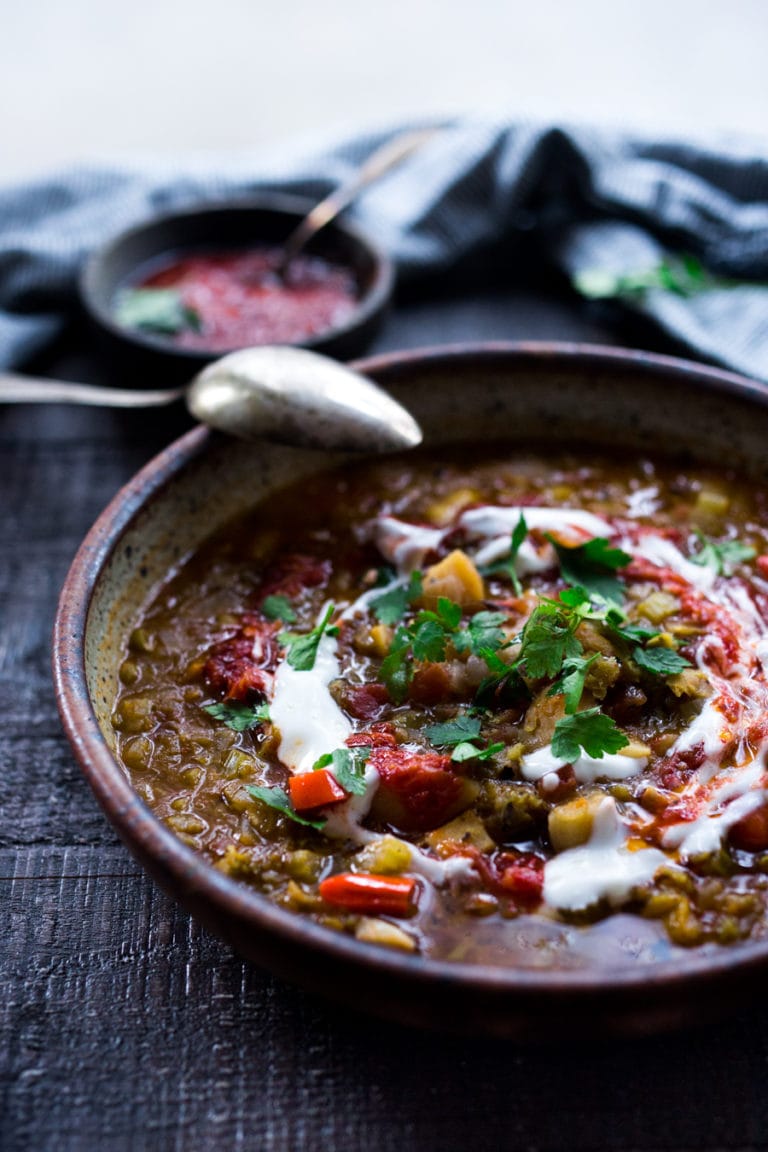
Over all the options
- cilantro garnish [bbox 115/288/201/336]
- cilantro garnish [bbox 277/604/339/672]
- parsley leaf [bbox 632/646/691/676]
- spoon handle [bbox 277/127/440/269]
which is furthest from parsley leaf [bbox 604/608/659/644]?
spoon handle [bbox 277/127/440/269]

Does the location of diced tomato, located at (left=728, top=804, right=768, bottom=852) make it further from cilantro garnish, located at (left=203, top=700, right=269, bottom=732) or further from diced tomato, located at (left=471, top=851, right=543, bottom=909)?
cilantro garnish, located at (left=203, top=700, right=269, bottom=732)

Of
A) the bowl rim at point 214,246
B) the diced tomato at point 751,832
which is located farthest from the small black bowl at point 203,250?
the diced tomato at point 751,832

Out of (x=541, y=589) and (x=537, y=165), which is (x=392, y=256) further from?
(x=541, y=589)

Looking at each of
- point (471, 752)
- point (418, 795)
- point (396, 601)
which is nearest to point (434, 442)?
point (396, 601)

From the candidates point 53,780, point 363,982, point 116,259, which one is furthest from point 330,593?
point 116,259

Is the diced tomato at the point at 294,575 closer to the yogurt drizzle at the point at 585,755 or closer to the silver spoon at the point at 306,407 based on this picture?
the yogurt drizzle at the point at 585,755

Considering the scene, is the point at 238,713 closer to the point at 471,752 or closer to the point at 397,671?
the point at 397,671
